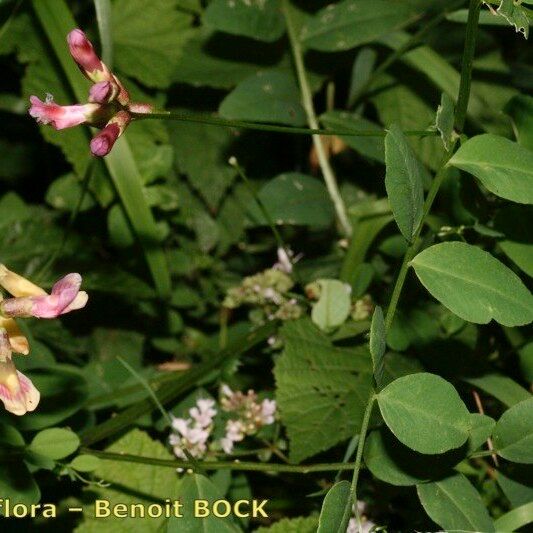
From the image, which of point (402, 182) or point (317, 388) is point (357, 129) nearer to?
point (317, 388)

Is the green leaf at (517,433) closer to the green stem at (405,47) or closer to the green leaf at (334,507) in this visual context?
the green leaf at (334,507)

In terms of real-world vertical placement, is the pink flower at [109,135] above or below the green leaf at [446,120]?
above

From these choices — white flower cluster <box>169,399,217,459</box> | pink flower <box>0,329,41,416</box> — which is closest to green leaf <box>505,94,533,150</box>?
white flower cluster <box>169,399,217,459</box>

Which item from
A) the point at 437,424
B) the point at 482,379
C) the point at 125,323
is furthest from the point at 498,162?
the point at 125,323

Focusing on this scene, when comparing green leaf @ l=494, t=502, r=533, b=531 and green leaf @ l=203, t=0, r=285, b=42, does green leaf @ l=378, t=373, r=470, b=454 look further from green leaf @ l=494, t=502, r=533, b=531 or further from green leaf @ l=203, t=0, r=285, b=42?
green leaf @ l=203, t=0, r=285, b=42

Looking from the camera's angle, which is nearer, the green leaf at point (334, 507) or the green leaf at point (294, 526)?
the green leaf at point (334, 507)

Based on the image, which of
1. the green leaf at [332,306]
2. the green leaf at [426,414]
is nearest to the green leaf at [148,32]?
the green leaf at [332,306]
